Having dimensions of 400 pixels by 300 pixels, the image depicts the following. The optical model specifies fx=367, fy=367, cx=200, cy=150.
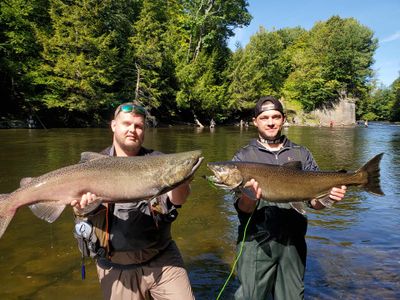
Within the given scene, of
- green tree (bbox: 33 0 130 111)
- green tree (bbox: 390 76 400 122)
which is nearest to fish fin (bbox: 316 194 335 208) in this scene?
green tree (bbox: 33 0 130 111)

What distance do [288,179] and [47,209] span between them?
2.33 metres

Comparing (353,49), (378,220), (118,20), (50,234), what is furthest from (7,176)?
(353,49)

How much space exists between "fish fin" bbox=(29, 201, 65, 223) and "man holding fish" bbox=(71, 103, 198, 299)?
0.54ft

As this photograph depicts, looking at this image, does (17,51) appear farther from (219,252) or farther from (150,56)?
(219,252)

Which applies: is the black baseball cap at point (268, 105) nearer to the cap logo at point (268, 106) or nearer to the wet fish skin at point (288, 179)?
the cap logo at point (268, 106)

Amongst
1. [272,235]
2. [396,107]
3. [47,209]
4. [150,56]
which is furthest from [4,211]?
[396,107]

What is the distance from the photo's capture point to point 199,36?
52.2 metres

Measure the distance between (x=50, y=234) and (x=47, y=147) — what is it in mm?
13602

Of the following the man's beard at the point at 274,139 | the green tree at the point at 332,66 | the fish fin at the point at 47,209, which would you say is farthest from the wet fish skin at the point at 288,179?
the green tree at the point at 332,66

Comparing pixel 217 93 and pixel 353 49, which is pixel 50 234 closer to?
pixel 217 93

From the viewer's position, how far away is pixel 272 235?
150 inches

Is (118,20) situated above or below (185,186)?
above

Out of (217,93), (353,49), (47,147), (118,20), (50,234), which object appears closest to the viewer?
(50,234)

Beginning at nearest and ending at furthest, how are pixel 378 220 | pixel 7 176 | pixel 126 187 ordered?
pixel 126 187 → pixel 378 220 → pixel 7 176
